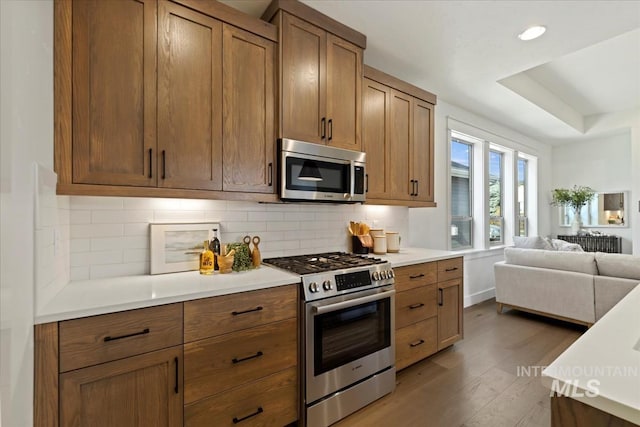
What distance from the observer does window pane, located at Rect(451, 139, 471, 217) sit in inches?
165

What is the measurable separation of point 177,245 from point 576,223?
760cm

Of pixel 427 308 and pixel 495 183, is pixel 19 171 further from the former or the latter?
pixel 495 183

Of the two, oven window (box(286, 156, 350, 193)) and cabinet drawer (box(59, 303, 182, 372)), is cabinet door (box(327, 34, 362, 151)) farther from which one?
cabinet drawer (box(59, 303, 182, 372))

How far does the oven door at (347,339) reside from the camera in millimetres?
1744

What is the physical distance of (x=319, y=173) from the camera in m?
2.18

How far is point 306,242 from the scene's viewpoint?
8.37ft

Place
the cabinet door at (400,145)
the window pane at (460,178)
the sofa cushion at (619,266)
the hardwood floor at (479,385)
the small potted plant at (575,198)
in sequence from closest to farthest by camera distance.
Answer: the hardwood floor at (479,385) → the cabinet door at (400,145) → the sofa cushion at (619,266) → the window pane at (460,178) → the small potted plant at (575,198)

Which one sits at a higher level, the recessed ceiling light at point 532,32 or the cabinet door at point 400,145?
the recessed ceiling light at point 532,32

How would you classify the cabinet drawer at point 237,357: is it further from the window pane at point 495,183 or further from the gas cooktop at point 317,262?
the window pane at point 495,183

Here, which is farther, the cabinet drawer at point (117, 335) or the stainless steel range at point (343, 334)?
the stainless steel range at point (343, 334)

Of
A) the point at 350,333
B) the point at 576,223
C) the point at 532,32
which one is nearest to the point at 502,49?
the point at 532,32

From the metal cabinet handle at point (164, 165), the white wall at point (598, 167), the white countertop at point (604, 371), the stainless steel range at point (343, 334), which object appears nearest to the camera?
the white countertop at point (604, 371)

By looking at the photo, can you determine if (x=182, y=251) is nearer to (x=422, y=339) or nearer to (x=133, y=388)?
(x=133, y=388)

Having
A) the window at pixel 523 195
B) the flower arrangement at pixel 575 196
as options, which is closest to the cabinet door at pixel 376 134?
the window at pixel 523 195
